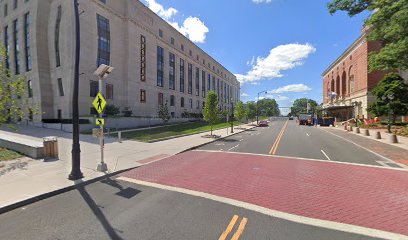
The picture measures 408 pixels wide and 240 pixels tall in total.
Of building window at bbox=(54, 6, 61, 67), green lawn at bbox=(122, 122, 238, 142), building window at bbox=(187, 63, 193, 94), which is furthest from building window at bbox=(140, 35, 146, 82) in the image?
building window at bbox=(187, 63, 193, 94)

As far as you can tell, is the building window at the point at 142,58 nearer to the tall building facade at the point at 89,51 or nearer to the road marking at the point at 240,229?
the tall building facade at the point at 89,51

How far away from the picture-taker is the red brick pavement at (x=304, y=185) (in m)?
5.29

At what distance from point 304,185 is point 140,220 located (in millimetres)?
5317

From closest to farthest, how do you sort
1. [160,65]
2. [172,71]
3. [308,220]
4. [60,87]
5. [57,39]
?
[308,220]
[60,87]
[57,39]
[160,65]
[172,71]

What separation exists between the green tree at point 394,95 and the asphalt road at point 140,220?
3809cm

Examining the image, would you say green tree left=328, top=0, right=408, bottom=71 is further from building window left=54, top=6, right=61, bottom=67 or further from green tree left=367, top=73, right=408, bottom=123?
building window left=54, top=6, right=61, bottom=67

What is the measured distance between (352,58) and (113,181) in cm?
6471

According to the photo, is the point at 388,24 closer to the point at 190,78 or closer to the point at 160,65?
the point at 160,65

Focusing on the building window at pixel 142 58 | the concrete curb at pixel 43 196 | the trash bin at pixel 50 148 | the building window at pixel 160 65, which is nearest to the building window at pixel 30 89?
the building window at pixel 142 58

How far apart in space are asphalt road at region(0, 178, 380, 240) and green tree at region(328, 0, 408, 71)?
16.4 metres

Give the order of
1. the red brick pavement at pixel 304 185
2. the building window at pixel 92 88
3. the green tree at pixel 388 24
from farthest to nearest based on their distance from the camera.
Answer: the building window at pixel 92 88 → the green tree at pixel 388 24 → the red brick pavement at pixel 304 185

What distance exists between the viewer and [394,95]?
111ft

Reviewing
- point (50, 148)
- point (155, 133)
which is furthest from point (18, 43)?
point (50, 148)

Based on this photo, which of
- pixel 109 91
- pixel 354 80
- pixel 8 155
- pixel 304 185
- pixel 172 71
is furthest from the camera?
pixel 172 71
